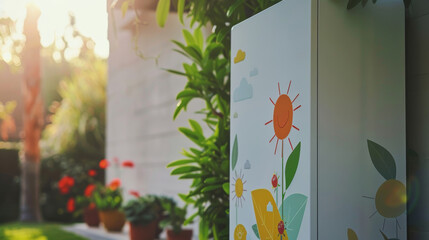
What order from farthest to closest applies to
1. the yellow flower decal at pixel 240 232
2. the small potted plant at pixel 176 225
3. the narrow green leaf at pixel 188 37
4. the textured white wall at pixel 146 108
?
the textured white wall at pixel 146 108 → the small potted plant at pixel 176 225 → the narrow green leaf at pixel 188 37 → the yellow flower decal at pixel 240 232

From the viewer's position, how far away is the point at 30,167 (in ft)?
29.6

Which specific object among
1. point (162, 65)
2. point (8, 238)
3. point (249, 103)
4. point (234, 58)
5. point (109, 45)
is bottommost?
point (8, 238)

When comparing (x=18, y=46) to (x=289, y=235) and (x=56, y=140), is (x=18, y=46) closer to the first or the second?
(x=56, y=140)

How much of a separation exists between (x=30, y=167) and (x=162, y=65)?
4.78 m

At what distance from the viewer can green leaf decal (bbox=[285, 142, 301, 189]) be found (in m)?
1.87

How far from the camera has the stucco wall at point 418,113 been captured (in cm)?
216

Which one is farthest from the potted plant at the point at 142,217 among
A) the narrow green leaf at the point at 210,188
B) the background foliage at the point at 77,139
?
the background foliage at the point at 77,139

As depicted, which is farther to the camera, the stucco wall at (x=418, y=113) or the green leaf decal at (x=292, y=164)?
the stucco wall at (x=418, y=113)

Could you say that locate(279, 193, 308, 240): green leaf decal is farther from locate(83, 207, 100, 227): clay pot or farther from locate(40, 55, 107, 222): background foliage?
locate(40, 55, 107, 222): background foliage

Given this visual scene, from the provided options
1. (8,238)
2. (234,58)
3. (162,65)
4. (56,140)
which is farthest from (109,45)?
(234,58)

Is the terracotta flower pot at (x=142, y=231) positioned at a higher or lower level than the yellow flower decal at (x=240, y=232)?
lower

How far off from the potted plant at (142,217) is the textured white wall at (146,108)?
1.28 feet

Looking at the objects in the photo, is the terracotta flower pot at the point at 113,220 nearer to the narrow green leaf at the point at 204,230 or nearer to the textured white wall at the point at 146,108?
the textured white wall at the point at 146,108

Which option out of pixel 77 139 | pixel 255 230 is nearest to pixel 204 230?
pixel 255 230
